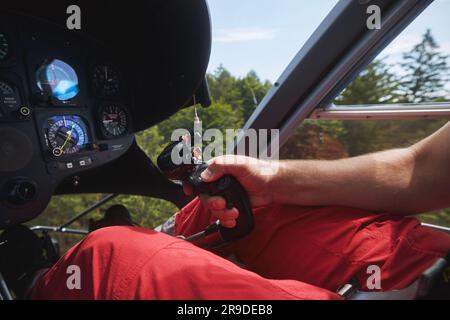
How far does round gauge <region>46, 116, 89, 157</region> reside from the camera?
1447 mm

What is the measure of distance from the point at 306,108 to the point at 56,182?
1.29 meters

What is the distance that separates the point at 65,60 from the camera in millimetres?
1531

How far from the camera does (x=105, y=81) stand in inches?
65.3

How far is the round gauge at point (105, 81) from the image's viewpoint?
1625 millimetres

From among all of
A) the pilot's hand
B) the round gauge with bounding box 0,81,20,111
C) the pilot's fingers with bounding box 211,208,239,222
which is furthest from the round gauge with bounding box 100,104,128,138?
the pilot's fingers with bounding box 211,208,239,222

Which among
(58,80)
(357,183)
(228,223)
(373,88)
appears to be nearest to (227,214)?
(228,223)

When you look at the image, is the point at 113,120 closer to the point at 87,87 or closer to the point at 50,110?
the point at 87,87

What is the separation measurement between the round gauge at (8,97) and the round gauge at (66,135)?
0.46 feet

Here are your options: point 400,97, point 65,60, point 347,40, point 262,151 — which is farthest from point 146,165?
point 400,97

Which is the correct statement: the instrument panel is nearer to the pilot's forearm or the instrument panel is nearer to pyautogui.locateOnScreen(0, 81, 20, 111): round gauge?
pyautogui.locateOnScreen(0, 81, 20, 111): round gauge

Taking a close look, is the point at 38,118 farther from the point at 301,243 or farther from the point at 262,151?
the point at 262,151

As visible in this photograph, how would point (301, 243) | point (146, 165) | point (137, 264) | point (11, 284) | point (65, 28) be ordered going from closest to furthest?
point (137, 264) < point (301, 243) < point (11, 284) < point (65, 28) < point (146, 165)

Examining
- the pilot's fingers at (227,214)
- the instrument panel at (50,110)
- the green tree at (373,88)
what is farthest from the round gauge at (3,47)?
the green tree at (373,88)

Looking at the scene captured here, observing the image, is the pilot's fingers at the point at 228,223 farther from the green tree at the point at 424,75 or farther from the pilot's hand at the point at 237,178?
the green tree at the point at 424,75
